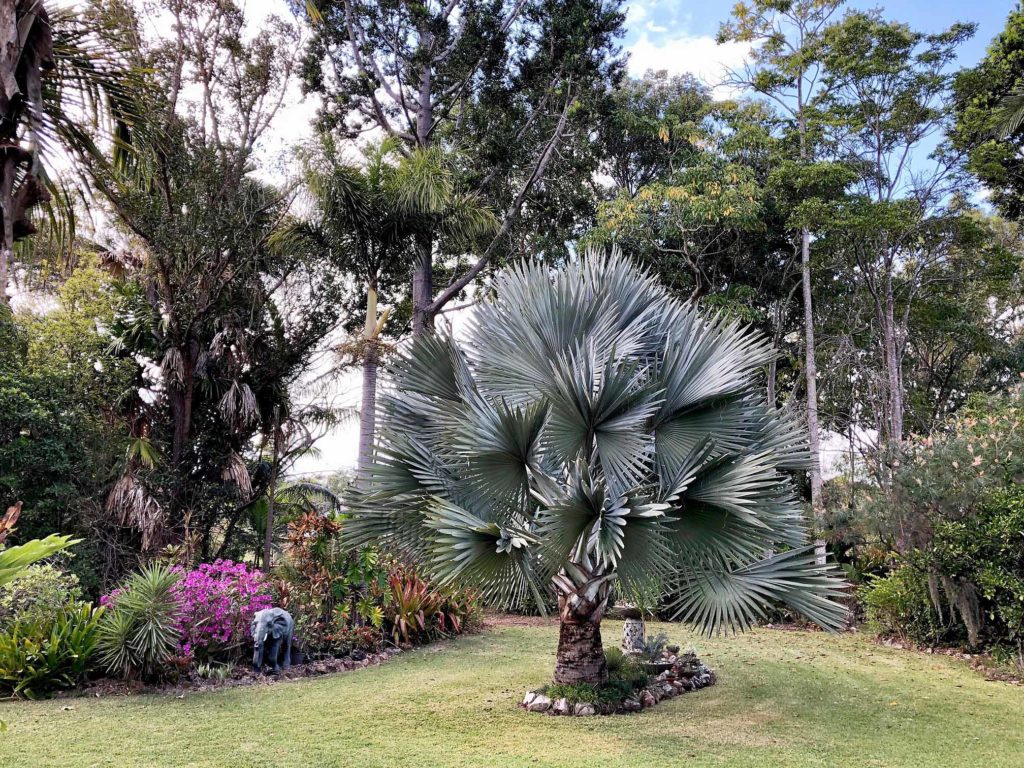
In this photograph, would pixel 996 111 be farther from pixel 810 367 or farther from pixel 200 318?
pixel 200 318

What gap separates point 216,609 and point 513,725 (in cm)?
394

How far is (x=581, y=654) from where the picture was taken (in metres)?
6.87

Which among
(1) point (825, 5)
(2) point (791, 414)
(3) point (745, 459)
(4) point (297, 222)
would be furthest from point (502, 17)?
(3) point (745, 459)

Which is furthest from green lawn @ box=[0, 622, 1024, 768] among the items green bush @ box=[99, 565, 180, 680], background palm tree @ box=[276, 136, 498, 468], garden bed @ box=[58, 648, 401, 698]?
background palm tree @ box=[276, 136, 498, 468]

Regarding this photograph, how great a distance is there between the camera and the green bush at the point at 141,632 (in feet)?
24.1

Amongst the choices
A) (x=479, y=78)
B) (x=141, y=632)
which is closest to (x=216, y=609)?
(x=141, y=632)

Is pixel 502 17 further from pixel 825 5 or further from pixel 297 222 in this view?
pixel 825 5

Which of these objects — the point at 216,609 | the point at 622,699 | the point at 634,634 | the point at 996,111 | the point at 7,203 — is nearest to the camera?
the point at 7,203

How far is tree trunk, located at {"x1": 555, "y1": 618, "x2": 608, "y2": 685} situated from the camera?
686cm

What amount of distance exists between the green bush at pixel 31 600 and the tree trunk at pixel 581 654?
520 centimetres

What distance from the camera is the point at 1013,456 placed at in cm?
873

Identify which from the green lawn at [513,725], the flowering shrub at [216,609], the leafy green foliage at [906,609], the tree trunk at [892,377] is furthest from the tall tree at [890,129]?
the flowering shrub at [216,609]

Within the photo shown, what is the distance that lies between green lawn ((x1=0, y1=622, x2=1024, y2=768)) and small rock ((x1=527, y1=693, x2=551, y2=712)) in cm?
17

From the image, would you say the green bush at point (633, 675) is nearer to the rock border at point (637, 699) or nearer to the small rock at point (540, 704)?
the rock border at point (637, 699)
